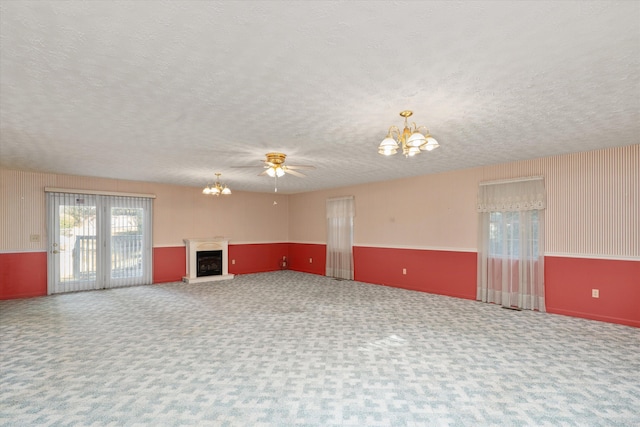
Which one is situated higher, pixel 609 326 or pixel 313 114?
pixel 313 114

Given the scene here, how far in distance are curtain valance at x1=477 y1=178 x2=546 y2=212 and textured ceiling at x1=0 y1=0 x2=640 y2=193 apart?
946 mm

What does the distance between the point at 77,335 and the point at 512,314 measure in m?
6.10

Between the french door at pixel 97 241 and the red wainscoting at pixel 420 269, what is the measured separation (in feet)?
17.3

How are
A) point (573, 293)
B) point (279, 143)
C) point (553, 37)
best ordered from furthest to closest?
point (573, 293) < point (279, 143) < point (553, 37)

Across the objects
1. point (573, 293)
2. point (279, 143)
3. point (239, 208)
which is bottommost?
point (573, 293)

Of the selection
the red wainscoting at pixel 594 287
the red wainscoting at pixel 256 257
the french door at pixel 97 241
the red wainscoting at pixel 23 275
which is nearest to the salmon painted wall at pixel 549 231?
the red wainscoting at pixel 594 287

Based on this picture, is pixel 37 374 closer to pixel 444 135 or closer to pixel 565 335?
pixel 444 135

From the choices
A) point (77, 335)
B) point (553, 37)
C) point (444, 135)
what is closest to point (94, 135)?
point (77, 335)

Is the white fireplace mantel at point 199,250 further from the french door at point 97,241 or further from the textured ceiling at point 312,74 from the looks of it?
the textured ceiling at point 312,74

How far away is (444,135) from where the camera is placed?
400cm

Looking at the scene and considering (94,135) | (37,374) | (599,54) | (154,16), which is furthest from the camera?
(94,135)

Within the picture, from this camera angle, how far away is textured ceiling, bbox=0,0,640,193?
1765 mm

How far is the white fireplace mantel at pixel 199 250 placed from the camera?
8328 millimetres

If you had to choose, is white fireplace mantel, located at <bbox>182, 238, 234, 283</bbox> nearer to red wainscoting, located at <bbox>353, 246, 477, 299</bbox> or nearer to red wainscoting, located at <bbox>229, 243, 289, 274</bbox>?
red wainscoting, located at <bbox>229, 243, 289, 274</bbox>
